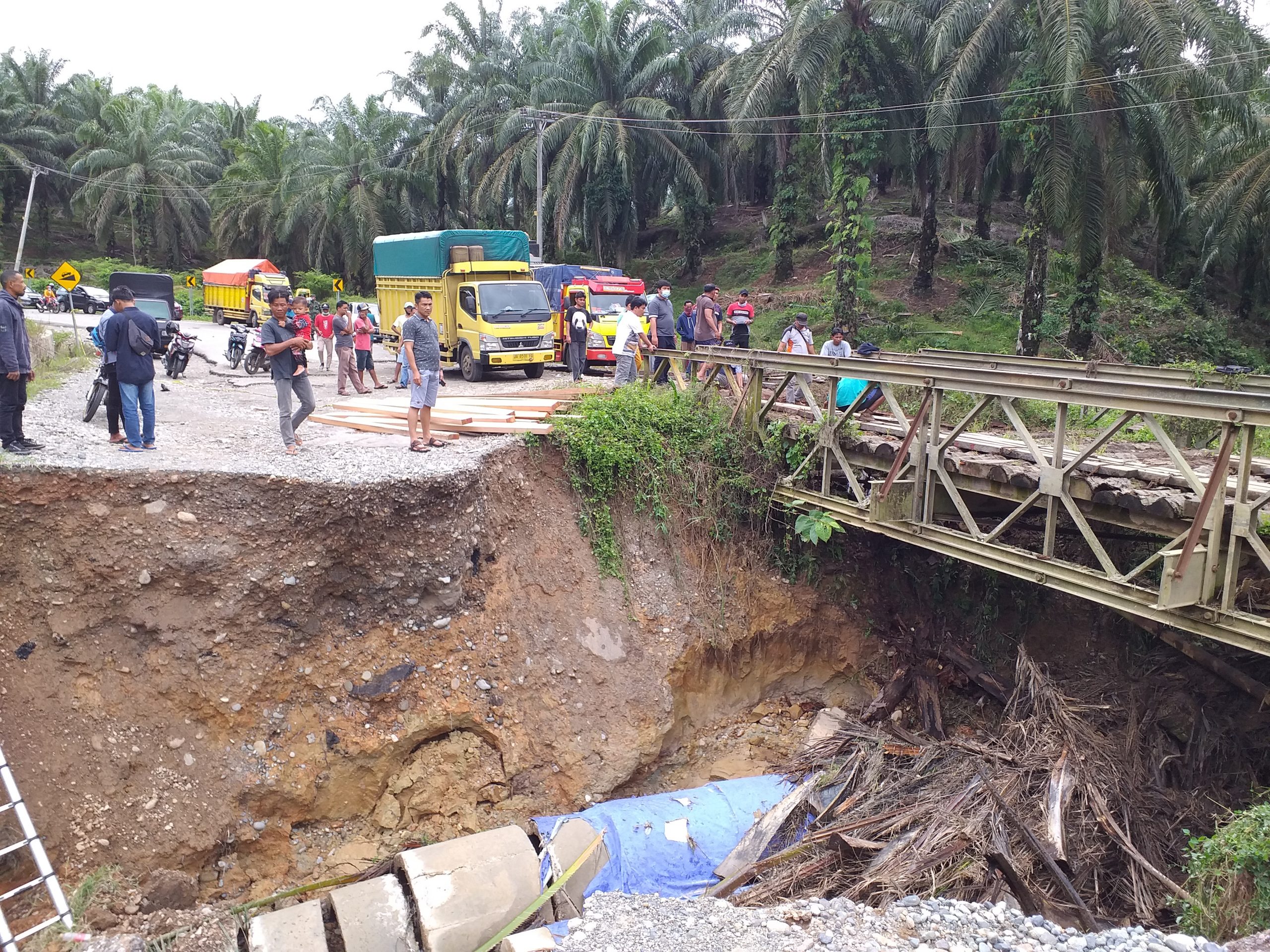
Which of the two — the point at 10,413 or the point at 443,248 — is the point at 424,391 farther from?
the point at 443,248

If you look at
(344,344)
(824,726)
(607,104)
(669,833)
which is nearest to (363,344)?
(344,344)

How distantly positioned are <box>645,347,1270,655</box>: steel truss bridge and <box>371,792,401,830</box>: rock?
17.2 feet

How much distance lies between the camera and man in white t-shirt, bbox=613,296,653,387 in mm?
13484

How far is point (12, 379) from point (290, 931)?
6.01 meters

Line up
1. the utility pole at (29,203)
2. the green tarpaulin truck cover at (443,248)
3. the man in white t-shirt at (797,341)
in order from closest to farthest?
1. the man in white t-shirt at (797,341)
2. the green tarpaulin truck cover at (443,248)
3. the utility pole at (29,203)

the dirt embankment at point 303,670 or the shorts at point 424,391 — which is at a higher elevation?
the shorts at point 424,391

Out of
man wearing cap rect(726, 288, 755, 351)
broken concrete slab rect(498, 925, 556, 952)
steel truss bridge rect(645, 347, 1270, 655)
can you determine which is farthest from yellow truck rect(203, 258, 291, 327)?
broken concrete slab rect(498, 925, 556, 952)

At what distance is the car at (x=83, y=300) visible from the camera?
120 ft

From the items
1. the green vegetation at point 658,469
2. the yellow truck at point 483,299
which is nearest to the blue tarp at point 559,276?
the yellow truck at point 483,299

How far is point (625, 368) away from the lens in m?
13.7

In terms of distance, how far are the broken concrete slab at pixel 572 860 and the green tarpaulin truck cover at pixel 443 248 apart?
13.9 m

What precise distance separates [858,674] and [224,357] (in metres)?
19.3

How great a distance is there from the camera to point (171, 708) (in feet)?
27.7

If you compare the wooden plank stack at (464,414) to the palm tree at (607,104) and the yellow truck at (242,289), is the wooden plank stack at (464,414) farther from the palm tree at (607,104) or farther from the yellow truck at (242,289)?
the yellow truck at (242,289)
